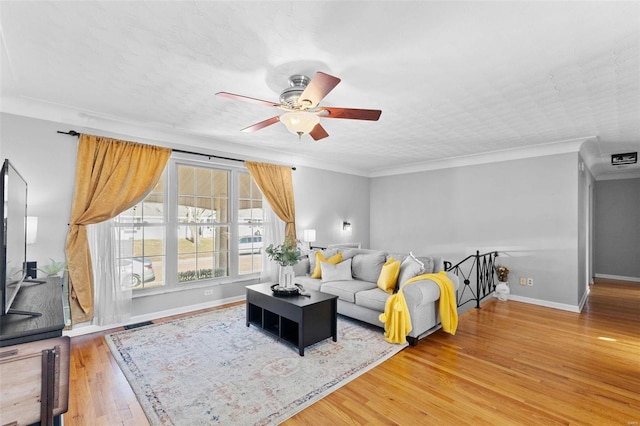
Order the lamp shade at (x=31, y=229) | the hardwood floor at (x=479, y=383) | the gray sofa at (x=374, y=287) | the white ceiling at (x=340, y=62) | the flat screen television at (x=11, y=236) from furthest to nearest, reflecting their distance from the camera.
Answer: the gray sofa at (x=374, y=287) → the lamp shade at (x=31, y=229) → the hardwood floor at (x=479, y=383) → the white ceiling at (x=340, y=62) → the flat screen television at (x=11, y=236)

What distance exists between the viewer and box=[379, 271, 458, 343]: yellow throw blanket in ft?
10.7

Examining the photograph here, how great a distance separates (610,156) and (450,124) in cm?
397

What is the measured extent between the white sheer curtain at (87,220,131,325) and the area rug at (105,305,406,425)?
0.28 meters

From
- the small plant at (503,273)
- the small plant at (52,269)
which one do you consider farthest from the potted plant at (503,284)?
the small plant at (52,269)

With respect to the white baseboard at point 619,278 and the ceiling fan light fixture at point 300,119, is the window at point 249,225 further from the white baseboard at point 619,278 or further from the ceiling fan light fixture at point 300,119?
the white baseboard at point 619,278

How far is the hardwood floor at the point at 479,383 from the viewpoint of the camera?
2139mm

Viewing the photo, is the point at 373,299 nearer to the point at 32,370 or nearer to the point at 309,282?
the point at 309,282

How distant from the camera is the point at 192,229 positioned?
4.57 meters

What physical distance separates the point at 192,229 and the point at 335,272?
2.28 m

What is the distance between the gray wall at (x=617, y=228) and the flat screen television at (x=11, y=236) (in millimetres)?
10180

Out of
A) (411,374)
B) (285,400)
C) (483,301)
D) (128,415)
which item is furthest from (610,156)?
(128,415)

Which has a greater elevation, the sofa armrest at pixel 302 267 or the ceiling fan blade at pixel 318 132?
the ceiling fan blade at pixel 318 132

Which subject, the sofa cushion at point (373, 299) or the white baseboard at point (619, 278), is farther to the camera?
the white baseboard at point (619, 278)

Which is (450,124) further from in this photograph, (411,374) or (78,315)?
(78,315)
